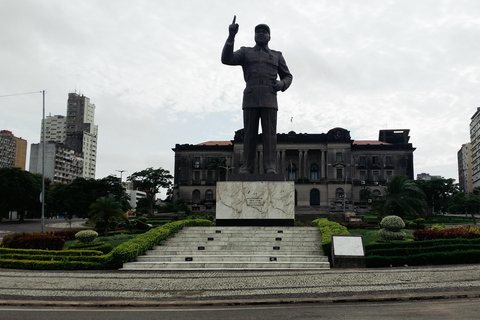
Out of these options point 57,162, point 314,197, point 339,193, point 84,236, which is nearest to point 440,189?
point 339,193

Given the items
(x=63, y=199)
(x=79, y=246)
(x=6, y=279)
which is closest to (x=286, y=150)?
(x=63, y=199)

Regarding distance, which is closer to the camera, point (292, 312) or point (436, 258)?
point (292, 312)

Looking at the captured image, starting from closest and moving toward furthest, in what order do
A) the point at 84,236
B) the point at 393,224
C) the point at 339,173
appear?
the point at 393,224
the point at 84,236
the point at 339,173

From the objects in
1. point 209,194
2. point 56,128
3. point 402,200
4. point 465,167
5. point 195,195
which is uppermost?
point 56,128

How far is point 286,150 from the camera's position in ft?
252

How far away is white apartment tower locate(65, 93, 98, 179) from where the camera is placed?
375 feet

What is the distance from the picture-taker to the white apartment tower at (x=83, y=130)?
375 ft

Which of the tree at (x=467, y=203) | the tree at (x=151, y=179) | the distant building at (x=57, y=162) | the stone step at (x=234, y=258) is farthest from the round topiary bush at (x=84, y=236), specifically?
the distant building at (x=57, y=162)

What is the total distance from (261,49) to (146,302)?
14.4 m

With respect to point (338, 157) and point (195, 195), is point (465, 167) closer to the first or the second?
point (338, 157)

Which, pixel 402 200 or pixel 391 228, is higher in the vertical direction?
pixel 402 200

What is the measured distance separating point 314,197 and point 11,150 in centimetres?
6234

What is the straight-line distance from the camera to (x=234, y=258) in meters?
15.6

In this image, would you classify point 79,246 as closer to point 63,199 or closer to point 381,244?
point 381,244
